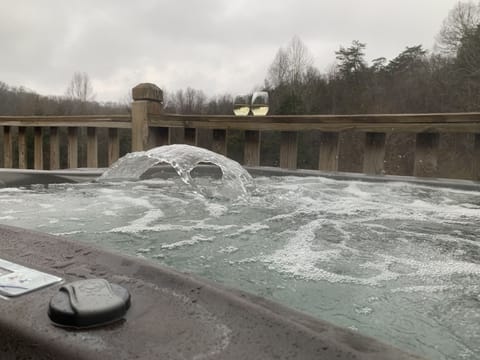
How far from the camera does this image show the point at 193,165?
2736 millimetres

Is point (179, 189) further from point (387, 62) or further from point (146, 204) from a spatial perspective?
point (387, 62)

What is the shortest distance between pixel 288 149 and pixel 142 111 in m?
1.27

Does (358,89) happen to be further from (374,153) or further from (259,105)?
(374,153)

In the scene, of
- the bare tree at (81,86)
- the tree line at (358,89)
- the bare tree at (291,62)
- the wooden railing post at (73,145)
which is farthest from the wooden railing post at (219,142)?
the bare tree at (81,86)

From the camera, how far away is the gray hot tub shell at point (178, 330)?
1.46 ft

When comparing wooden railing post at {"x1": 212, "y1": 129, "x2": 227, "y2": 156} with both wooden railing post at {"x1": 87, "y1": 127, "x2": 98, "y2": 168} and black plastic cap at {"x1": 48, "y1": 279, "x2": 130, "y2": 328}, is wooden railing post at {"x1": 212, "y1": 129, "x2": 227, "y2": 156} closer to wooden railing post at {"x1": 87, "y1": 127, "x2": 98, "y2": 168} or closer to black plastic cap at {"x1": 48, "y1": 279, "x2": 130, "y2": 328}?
wooden railing post at {"x1": 87, "y1": 127, "x2": 98, "y2": 168}

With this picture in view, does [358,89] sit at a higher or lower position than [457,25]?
lower

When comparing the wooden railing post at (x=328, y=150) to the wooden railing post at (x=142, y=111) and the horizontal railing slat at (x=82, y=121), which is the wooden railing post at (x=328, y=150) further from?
the horizontal railing slat at (x=82, y=121)

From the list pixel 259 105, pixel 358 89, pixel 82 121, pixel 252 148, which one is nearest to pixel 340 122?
pixel 252 148

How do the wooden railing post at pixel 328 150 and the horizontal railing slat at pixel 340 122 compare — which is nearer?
the horizontal railing slat at pixel 340 122

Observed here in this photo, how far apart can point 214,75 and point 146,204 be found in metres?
23.5

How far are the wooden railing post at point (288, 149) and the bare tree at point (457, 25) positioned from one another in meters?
16.4

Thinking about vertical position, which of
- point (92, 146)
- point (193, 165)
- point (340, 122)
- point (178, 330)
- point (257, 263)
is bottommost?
point (257, 263)

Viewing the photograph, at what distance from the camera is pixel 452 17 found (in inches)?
673
